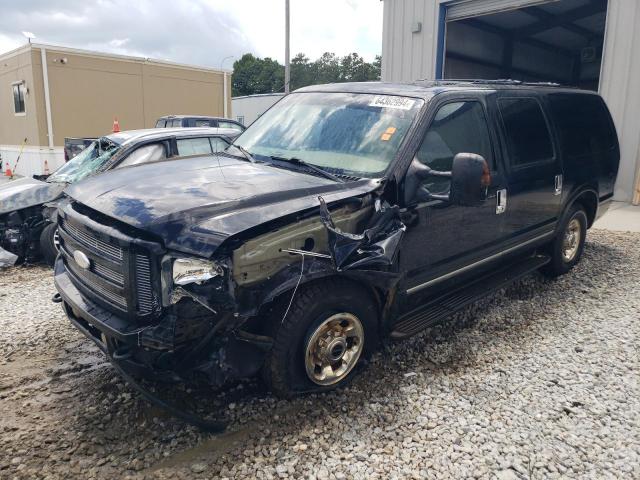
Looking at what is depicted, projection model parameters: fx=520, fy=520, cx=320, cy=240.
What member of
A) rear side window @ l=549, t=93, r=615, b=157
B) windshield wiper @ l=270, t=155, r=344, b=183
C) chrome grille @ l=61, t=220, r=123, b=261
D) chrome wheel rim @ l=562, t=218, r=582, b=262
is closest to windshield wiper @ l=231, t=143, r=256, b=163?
windshield wiper @ l=270, t=155, r=344, b=183

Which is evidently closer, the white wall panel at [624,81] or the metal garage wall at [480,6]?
the white wall panel at [624,81]

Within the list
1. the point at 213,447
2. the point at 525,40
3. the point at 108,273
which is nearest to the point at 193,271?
the point at 108,273

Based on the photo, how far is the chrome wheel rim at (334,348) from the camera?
3201 mm

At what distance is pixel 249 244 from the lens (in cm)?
276

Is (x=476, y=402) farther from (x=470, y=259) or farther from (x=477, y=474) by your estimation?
(x=470, y=259)

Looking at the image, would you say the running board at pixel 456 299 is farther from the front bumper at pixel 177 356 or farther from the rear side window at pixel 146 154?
the rear side window at pixel 146 154

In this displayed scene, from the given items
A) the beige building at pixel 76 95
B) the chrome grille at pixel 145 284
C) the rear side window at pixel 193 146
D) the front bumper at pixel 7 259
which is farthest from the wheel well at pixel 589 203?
the beige building at pixel 76 95

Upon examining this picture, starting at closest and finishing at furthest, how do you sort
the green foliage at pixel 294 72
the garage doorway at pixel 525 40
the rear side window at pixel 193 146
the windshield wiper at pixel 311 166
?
the windshield wiper at pixel 311 166 < the rear side window at pixel 193 146 < the garage doorway at pixel 525 40 < the green foliage at pixel 294 72

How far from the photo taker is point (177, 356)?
273cm

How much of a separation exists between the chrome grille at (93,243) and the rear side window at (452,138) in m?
2.05

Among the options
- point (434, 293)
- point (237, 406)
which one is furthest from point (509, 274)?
point (237, 406)

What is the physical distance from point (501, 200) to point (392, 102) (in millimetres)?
1271

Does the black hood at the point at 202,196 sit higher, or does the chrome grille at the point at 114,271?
the black hood at the point at 202,196

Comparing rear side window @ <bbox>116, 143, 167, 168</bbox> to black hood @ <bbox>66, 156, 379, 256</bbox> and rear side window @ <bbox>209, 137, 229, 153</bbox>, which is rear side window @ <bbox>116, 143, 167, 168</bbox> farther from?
black hood @ <bbox>66, 156, 379, 256</bbox>
